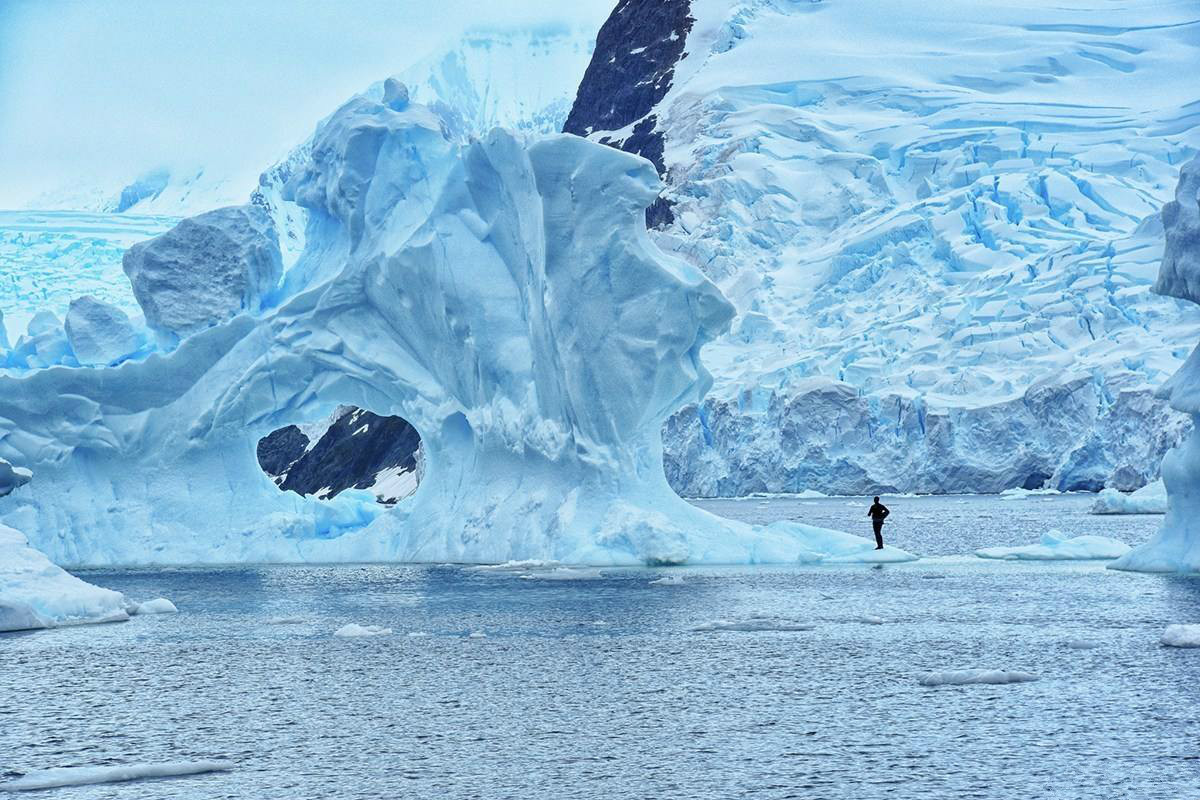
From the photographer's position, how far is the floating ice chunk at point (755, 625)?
15.9m

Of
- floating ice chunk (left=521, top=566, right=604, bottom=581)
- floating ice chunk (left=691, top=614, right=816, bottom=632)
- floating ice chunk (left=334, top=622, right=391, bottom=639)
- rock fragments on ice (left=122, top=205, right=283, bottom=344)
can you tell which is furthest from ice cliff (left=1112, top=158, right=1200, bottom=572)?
rock fragments on ice (left=122, top=205, right=283, bottom=344)

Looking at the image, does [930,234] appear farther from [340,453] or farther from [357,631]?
[357,631]

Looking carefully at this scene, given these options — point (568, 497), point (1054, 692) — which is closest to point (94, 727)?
point (1054, 692)

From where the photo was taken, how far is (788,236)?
63.3m

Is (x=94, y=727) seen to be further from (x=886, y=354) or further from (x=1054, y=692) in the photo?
(x=886, y=354)

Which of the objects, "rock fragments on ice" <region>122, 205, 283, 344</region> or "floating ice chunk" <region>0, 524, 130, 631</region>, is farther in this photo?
"rock fragments on ice" <region>122, 205, 283, 344</region>

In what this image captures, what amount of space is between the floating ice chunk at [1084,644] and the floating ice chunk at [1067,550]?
1031 cm

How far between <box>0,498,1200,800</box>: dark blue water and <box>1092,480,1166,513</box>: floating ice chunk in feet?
57.0

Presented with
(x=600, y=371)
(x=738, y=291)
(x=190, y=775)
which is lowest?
(x=190, y=775)

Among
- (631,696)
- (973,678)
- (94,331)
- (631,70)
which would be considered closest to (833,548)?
(973,678)

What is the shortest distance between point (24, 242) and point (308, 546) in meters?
35.3

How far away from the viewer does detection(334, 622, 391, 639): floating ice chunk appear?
16.3 m

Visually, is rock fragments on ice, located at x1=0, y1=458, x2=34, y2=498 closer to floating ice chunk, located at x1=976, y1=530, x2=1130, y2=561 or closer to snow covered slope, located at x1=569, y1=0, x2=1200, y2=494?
floating ice chunk, located at x1=976, y1=530, x2=1130, y2=561

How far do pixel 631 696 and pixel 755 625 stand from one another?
4125 mm
